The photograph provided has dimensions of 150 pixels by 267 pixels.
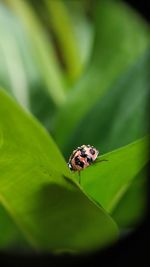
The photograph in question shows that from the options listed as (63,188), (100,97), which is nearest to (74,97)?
(100,97)

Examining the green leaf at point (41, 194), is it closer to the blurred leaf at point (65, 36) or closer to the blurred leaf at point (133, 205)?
the blurred leaf at point (133, 205)

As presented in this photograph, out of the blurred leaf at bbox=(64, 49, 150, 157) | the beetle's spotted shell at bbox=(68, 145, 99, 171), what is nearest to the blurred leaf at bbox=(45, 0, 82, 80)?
the blurred leaf at bbox=(64, 49, 150, 157)

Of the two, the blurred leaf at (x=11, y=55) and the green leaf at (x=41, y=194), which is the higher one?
the blurred leaf at (x=11, y=55)

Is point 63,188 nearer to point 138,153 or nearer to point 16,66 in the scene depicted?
point 138,153

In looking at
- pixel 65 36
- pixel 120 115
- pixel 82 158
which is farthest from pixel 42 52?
pixel 82 158

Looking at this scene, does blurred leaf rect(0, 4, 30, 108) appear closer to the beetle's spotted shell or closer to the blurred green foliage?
the blurred green foliage

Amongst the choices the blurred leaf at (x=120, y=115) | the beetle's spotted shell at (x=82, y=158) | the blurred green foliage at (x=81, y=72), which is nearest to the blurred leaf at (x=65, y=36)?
the blurred green foliage at (x=81, y=72)
